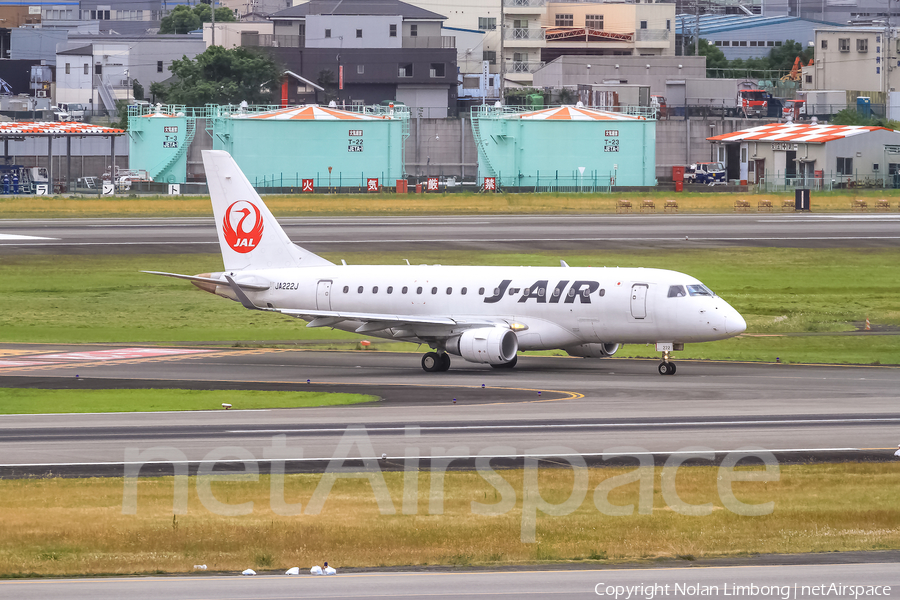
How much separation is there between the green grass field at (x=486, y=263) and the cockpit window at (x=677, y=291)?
25.7 feet

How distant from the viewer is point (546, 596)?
19.3 metres

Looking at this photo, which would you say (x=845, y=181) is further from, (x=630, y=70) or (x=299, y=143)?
(x=630, y=70)

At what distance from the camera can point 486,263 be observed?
273 feet

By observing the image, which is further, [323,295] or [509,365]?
[323,295]

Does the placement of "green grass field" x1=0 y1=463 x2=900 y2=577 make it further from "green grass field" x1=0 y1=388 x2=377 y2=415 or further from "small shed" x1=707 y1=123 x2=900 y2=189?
"small shed" x1=707 y1=123 x2=900 y2=189

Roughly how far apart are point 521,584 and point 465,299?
30545 mm

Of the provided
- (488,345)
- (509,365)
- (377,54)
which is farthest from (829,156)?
(488,345)

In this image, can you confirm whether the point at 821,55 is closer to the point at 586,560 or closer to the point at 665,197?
the point at 665,197

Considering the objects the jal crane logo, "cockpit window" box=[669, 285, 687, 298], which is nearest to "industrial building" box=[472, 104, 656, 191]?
the jal crane logo

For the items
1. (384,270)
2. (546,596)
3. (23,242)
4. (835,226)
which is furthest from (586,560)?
(835,226)

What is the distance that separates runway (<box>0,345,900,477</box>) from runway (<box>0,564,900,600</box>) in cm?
985

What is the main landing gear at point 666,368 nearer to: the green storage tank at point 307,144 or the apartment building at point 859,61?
the green storage tank at point 307,144

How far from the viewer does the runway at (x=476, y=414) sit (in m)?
32.8

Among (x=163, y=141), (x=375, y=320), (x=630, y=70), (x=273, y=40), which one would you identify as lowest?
(x=375, y=320)
